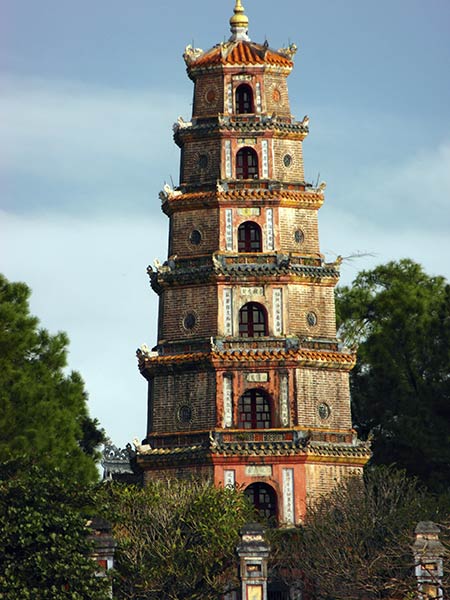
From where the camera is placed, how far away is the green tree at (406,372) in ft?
203

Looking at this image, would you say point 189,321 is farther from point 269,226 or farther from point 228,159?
point 228,159

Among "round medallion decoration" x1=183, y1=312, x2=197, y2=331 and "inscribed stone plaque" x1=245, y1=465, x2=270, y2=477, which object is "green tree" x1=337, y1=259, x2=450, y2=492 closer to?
"inscribed stone plaque" x1=245, y1=465, x2=270, y2=477

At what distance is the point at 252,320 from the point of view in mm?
55844

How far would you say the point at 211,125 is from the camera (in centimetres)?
5803

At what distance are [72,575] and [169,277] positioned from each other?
709 inches

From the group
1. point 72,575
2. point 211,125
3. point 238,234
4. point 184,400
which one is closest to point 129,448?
point 184,400

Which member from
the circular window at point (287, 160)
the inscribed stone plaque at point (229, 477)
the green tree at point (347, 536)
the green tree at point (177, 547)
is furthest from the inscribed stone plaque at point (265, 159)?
the green tree at point (177, 547)

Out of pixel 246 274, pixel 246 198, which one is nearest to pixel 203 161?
pixel 246 198

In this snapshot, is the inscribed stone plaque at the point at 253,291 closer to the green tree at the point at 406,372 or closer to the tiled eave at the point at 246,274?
the tiled eave at the point at 246,274

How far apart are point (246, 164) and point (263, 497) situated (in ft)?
41.7

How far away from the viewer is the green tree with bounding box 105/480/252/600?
43875 mm

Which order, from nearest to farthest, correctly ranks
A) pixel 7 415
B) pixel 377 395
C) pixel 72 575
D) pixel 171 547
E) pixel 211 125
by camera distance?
1. pixel 72 575
2. pixel 171 547
3. pixel 7 415
4. pixel 211 125
5. pixel 377 395

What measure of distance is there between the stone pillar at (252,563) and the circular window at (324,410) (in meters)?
13.0

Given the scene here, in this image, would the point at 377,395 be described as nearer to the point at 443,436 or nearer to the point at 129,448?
the point at 443,436
